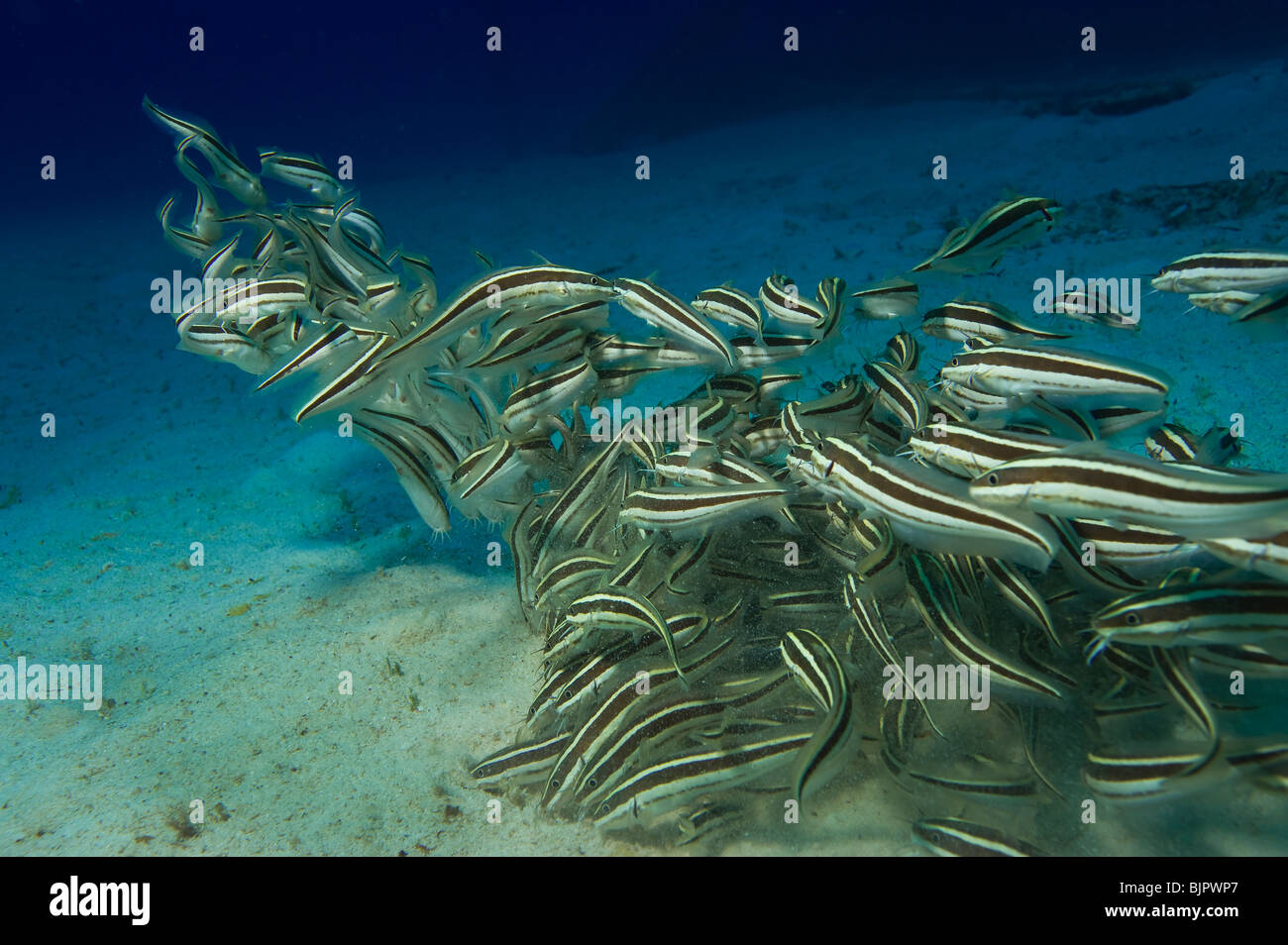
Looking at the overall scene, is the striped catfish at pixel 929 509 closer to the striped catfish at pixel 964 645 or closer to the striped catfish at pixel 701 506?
the striped catfish at pixel 701 506

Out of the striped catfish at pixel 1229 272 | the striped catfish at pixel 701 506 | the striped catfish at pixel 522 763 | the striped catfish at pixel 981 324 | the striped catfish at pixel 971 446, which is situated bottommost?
the striped catfish at pixel 522 763

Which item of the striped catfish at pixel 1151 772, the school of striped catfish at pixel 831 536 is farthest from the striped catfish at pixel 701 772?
the striped catfish at pixel 1151 772

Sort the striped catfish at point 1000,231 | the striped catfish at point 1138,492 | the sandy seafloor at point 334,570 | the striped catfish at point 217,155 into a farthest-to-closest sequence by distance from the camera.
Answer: the striped catfish at point 217,155 → the striped catfish at point 1000,231 → the sandy seafloor at point 334,570 → the striped catfish at point 1138,492

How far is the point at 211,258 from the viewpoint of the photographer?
527cm

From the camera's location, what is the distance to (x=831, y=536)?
12.4 feet

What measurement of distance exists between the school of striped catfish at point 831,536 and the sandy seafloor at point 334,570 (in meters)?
0.40

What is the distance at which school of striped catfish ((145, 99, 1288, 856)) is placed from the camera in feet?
8.14

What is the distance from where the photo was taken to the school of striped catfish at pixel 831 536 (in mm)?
2480

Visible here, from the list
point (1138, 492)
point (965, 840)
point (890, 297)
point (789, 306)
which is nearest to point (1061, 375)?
point (1138, 492)

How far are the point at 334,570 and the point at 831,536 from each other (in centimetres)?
456

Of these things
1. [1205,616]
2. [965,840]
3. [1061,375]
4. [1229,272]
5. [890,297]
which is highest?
[890,297]

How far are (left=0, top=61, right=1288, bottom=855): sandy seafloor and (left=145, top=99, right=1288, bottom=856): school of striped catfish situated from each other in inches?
15.6

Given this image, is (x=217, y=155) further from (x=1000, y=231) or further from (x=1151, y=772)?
(x=1151, y=772)

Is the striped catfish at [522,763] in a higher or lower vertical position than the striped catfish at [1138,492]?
lower
